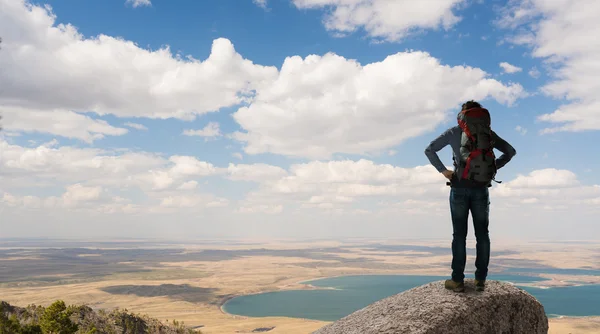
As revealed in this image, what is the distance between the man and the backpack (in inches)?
5.3

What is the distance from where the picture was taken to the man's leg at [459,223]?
9.30m

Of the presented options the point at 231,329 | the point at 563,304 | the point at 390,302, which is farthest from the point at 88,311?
the point at 563,304

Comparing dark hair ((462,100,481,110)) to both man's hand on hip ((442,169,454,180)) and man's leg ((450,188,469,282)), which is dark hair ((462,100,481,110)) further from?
man's leg ((450,188,469,282))

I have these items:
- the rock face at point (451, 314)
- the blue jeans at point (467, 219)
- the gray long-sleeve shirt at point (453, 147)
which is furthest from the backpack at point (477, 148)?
the rock face at point (451, 314)

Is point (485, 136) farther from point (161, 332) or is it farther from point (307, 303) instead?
point (307, 303)

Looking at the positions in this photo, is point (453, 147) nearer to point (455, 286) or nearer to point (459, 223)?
point (459, 223)

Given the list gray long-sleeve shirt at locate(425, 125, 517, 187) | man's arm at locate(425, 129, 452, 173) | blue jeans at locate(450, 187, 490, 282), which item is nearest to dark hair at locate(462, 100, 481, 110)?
gray long-sleeve shirt at locate(425, 125, 517, 187)

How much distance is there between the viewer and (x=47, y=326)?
32062 mm

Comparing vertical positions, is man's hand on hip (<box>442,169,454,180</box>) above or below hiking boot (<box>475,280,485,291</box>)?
above

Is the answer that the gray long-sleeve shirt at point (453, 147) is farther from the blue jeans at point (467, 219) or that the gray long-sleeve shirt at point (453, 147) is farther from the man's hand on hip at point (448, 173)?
the blue jeans at point (467, 219)

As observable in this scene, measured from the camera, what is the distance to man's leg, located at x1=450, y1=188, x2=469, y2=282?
366 inches

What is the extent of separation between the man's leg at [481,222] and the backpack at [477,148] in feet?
1.14

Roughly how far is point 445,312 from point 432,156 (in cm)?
338

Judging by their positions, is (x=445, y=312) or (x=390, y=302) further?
(x=390, y=302)
